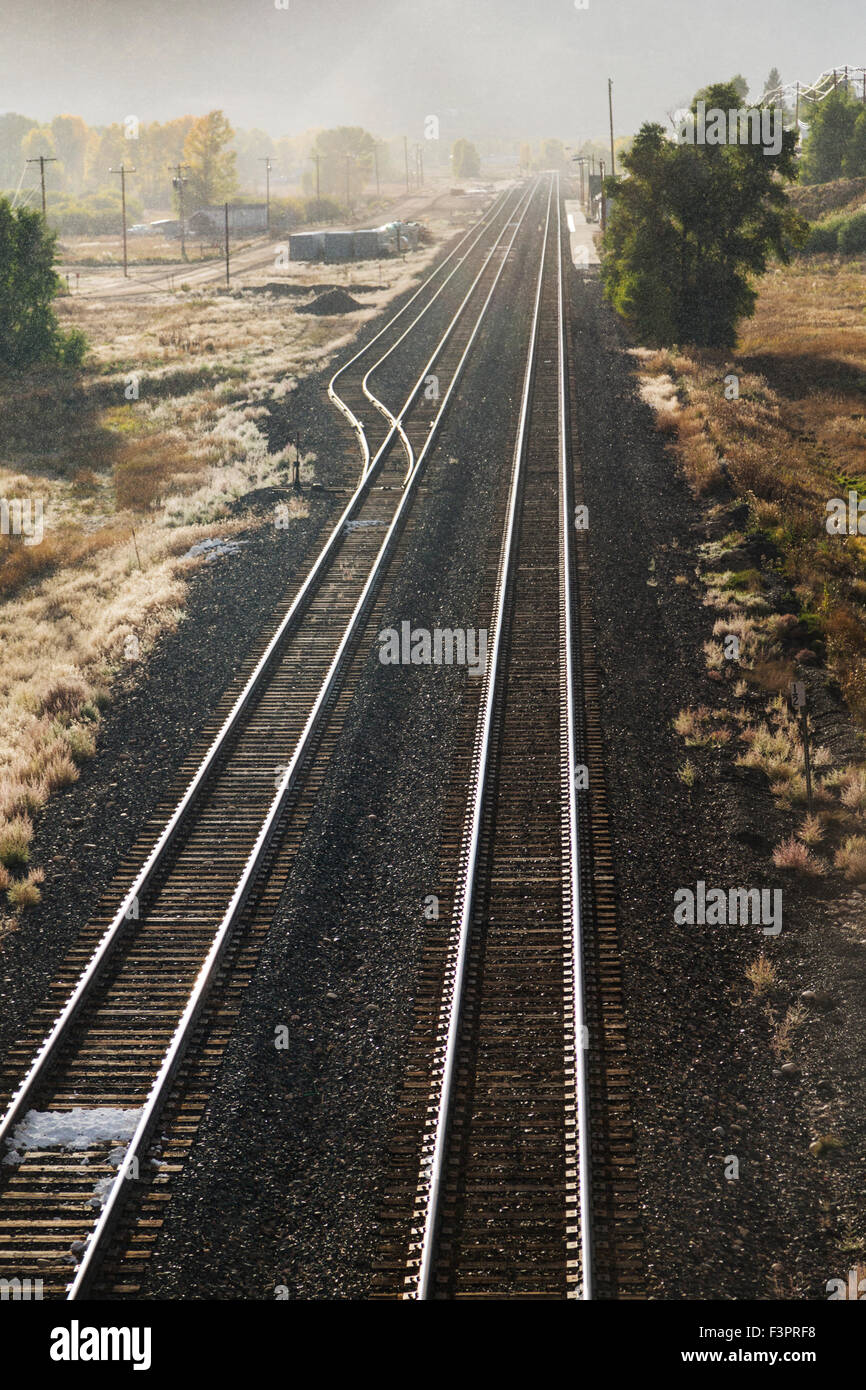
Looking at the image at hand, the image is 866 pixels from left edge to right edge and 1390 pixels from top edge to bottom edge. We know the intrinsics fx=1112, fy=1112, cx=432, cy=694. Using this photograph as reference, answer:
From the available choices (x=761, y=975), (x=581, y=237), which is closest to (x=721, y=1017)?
(x=761, y=975)

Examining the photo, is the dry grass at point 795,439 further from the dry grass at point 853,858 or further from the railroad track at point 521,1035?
the railroad track at point 521,1035

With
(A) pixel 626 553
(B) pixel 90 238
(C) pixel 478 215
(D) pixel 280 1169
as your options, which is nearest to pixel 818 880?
(D) pixel 280 1169

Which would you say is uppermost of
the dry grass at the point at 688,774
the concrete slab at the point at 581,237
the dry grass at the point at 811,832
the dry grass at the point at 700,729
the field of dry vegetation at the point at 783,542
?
the concrete slab at the point at 581,237

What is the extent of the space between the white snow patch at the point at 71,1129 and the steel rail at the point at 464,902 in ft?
7.88

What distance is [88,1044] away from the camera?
948cm

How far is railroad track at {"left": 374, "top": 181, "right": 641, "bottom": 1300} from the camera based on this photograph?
293 inches

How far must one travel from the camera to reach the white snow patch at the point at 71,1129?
8.50 metres

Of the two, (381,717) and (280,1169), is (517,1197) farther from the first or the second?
(381,717)

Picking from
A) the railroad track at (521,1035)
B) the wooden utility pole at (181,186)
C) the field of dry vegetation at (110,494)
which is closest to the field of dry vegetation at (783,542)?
the railroad track at (521,1035)

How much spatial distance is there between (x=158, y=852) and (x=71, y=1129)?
141 inches

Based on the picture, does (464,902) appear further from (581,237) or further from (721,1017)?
(581,237)

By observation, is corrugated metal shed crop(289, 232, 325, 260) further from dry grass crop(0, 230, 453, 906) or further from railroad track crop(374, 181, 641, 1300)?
railroad track crop(374, 181, 641, 1300)

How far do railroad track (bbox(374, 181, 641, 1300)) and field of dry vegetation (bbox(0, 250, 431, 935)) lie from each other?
466 centimetres
